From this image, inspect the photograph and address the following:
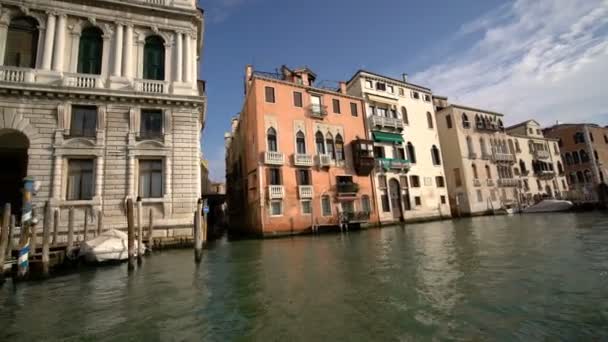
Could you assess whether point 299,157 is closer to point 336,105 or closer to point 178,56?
point 336,105

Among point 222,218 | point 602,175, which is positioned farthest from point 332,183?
point 602,175

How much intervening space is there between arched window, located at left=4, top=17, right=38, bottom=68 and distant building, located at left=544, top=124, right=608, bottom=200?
5048 cm

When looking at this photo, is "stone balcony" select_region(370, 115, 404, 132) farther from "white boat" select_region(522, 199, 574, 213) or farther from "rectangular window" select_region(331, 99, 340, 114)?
"white boat" select_region(522, 199, 574, 213)

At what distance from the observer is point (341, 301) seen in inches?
170

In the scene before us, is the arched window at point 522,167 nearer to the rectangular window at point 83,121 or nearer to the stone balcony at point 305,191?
the stone balcony at point 305,191

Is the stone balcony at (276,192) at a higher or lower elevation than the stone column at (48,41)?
lower

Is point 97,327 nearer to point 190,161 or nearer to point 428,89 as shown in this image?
point 190,161

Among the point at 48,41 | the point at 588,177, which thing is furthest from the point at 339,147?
the point at 588,177

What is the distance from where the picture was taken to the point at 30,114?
36.8 ft

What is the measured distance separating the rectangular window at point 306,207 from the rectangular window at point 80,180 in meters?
11.4

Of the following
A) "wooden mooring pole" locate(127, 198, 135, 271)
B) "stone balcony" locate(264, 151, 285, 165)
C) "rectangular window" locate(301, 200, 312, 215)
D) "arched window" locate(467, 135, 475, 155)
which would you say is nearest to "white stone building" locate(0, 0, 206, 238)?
"wooden mooring pole" locate(127, 198, 135, 271)

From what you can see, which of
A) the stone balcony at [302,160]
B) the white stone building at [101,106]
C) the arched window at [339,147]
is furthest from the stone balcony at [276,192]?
the arched window at [339,147]

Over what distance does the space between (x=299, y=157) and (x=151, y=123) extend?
9190 mm

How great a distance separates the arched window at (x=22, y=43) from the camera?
466 inches
